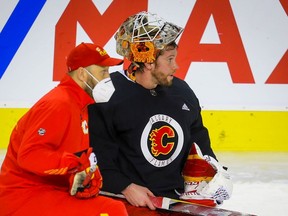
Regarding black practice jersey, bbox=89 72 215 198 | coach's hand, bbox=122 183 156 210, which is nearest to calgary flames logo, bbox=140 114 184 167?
black practice jersey, bbox=89 72 215 198

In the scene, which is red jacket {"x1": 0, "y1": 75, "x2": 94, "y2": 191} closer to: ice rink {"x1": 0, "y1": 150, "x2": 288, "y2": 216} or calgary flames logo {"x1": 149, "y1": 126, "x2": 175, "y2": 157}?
calgary flames logo {"x1": 149, "y1": 126, "x2": 175, "y2": 157}

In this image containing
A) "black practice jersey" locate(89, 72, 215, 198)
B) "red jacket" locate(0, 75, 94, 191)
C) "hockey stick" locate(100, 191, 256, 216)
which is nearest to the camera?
"red jacket" locate(0, 75, 94, 191)

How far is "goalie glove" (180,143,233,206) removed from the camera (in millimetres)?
2646

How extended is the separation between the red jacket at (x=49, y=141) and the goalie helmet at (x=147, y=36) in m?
0.41

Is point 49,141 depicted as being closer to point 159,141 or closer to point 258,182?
point 159,141

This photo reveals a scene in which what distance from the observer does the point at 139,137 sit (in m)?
2.62

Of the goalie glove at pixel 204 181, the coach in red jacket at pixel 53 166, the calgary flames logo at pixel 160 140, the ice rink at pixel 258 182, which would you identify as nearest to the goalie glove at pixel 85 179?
the coach in red jacket at pixel 53 166

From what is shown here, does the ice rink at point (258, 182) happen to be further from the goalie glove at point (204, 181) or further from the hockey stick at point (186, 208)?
the hockey stick at point (186, 208)

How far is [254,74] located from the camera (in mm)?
4559

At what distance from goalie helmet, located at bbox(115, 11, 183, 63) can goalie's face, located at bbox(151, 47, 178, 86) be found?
1.4 inches

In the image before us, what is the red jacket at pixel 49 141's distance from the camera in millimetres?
2070

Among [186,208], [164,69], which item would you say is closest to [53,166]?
[186,208]

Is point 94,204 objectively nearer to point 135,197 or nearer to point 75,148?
point 75,148

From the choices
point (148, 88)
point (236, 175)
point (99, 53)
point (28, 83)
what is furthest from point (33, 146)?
point (28, 83)
